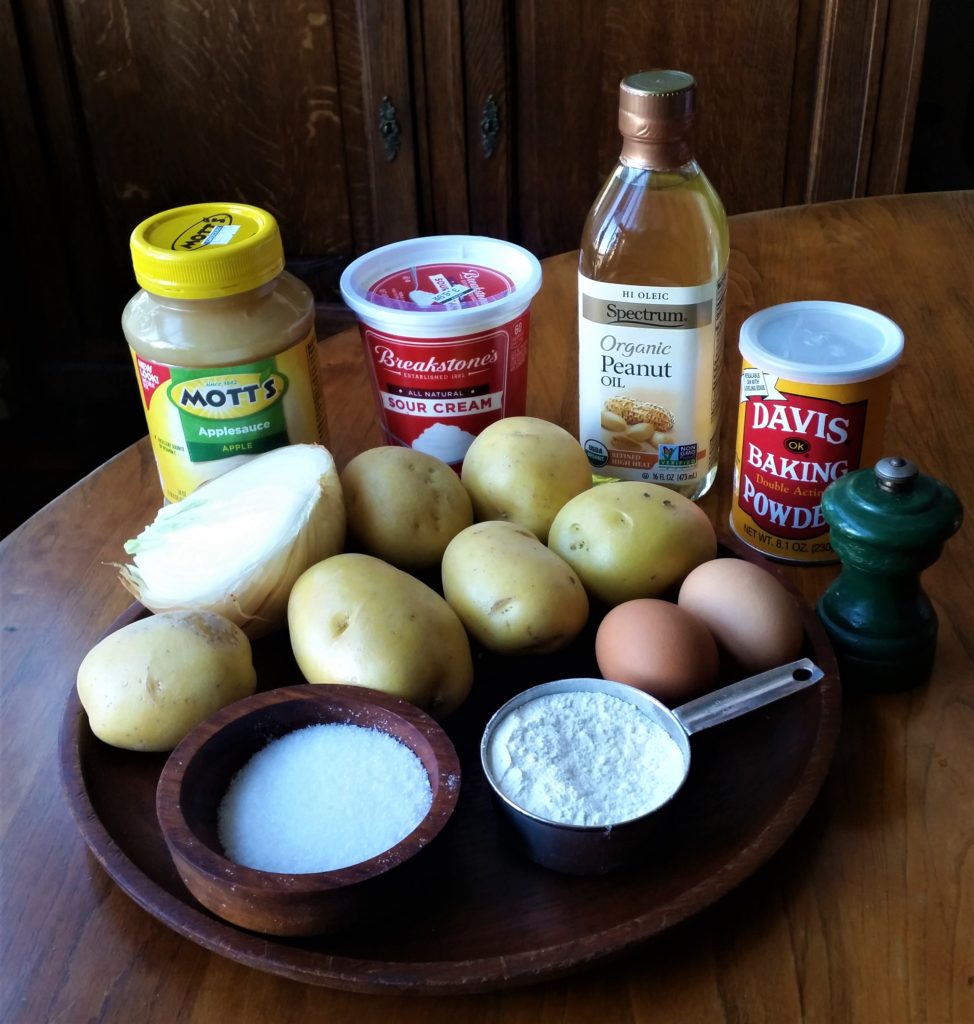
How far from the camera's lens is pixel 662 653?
613 millimetres

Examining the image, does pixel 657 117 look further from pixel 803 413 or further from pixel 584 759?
pixel 584 759

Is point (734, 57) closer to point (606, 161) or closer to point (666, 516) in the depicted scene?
point (606, 161)

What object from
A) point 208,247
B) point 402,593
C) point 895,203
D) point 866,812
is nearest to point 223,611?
point 402,593

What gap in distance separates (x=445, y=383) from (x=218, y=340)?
171mm

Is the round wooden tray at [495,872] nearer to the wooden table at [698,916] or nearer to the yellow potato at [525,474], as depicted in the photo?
the wooden table at [698,916]

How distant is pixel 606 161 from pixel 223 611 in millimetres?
1318

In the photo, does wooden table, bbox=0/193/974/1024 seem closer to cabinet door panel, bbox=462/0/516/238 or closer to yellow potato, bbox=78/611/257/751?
yellow potato, bbox=78/611/257/751

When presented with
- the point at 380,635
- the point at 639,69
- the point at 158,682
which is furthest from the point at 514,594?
the point at 639,69

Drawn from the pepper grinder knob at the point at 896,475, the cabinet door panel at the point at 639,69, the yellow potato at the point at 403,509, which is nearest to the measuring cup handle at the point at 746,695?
the pepper grinder knob at the point at 896,475

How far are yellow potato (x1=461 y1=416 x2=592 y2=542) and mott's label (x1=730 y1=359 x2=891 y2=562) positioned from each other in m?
0.11

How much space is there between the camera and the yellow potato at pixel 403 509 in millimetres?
738

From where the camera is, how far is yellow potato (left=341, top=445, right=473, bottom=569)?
738 mm

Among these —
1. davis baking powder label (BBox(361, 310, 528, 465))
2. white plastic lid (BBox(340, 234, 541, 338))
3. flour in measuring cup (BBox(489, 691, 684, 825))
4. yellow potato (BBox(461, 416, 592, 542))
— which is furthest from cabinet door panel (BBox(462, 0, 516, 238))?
flour in measuring cup (BBox(489, 691, 684, 825))

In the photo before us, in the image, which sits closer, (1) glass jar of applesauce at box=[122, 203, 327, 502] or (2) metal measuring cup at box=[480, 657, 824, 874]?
(2) metal measuring cup at box=[480, 657, 824, 874]
